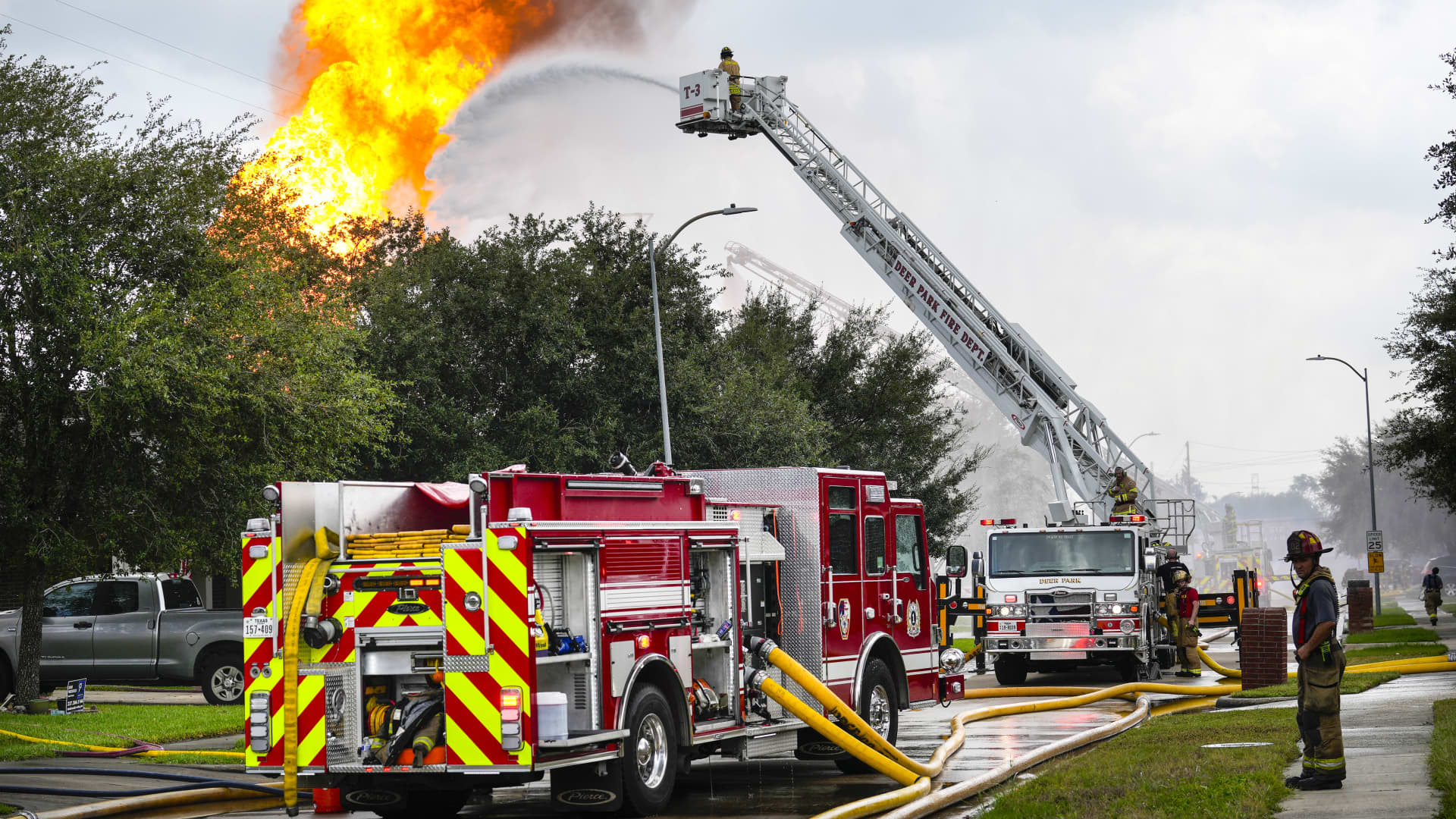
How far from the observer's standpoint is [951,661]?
1401 cm

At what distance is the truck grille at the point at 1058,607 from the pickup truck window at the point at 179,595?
11.9m

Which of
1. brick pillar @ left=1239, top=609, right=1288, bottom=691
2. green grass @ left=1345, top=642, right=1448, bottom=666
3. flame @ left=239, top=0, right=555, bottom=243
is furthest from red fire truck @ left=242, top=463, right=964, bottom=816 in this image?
flame @ left=239, top=0, right=555, bottom=243

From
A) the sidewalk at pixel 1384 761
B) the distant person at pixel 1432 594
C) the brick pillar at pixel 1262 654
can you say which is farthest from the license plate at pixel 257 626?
the distant person at pixel 1432 594

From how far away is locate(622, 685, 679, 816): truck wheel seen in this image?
9617 millimetres

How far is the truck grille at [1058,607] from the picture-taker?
70.6 ft

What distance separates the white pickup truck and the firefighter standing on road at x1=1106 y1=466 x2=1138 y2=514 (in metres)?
14.0

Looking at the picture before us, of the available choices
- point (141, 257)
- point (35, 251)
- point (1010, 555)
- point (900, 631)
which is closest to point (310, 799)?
point (900, 631)

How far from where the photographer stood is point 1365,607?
121 feet

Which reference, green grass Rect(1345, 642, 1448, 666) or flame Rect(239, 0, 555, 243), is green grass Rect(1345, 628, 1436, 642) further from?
flame Rect(239, 0, 555, 243)

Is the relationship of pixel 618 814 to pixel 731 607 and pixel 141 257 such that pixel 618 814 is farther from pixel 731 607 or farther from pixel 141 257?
pixel 141 257

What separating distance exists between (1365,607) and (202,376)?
99.0ft

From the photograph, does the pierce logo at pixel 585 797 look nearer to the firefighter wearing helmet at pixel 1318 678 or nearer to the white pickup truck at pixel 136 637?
A: the firefighter wearing helmet at pixel 1318 678

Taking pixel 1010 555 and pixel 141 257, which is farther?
pixel 1010 555

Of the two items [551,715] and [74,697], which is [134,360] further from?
[551,715]
